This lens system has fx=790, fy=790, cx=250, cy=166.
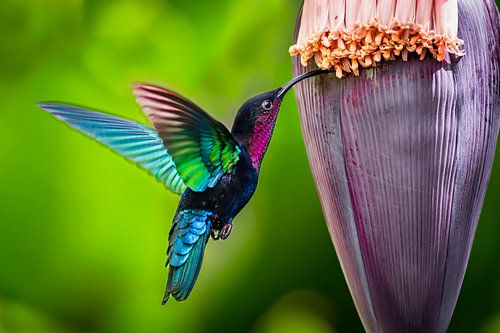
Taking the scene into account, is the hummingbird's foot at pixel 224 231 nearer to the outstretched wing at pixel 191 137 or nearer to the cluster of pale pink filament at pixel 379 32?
the outstretched wing at pixel 191 137

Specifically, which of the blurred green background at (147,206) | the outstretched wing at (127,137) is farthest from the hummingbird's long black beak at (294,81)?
the blurred green background at (147,206)

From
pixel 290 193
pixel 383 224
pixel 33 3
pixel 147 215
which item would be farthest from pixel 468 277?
pixel 33 3

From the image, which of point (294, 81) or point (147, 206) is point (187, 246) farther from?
point (147, 206)

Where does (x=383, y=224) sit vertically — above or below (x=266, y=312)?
above

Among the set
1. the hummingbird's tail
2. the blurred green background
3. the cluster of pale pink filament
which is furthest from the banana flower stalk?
the blurred green background

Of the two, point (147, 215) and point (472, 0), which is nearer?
point (472, 0)

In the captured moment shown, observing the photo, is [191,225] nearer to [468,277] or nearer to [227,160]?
[227,160]

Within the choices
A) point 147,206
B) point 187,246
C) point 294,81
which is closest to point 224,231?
point 187,246
